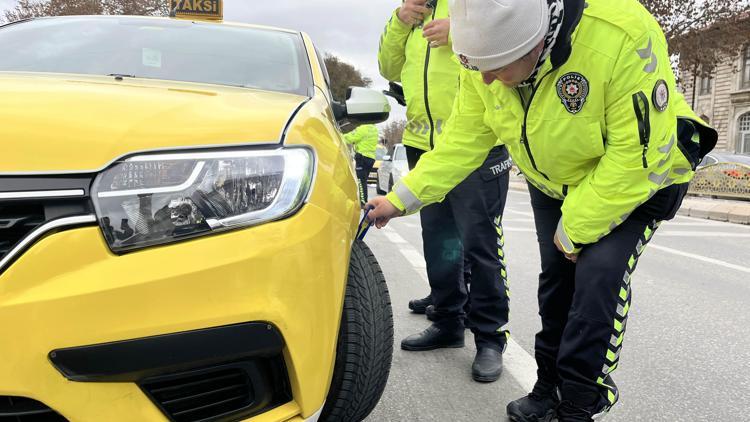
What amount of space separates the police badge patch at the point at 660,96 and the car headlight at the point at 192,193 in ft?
3.21

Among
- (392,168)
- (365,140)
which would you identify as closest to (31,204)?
(365,140)

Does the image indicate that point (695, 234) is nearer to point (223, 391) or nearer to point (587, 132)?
point (587, 132)

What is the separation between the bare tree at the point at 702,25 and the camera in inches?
878

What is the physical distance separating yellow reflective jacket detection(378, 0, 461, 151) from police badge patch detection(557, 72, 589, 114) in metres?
0.94

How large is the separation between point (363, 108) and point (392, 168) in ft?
37.9

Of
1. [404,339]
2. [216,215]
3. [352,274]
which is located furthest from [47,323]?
[404,339]

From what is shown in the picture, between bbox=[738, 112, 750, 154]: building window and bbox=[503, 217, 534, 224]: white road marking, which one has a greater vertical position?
bbox=[503, 217, 534, 224]: white road marking

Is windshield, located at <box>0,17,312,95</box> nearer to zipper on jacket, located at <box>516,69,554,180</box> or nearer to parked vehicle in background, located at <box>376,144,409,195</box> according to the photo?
zipper on jacket, located at <box>516,69,554,180</box>

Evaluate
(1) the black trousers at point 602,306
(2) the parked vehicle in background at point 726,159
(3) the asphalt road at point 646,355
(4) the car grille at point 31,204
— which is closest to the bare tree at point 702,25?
(2) the parked vehicle in background at point 726,159

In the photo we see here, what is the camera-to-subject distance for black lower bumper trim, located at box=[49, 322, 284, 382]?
1.07m

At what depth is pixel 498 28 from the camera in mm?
1494

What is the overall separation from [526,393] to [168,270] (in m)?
1.83

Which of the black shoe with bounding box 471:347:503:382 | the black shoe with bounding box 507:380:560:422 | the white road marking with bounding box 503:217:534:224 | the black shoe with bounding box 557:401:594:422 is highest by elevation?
the black shoe with bounding box 557:401:594:422

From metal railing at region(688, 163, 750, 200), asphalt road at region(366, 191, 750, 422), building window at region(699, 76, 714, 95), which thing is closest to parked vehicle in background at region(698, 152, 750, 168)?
metal railing at region(688, 163, 750, 200)
